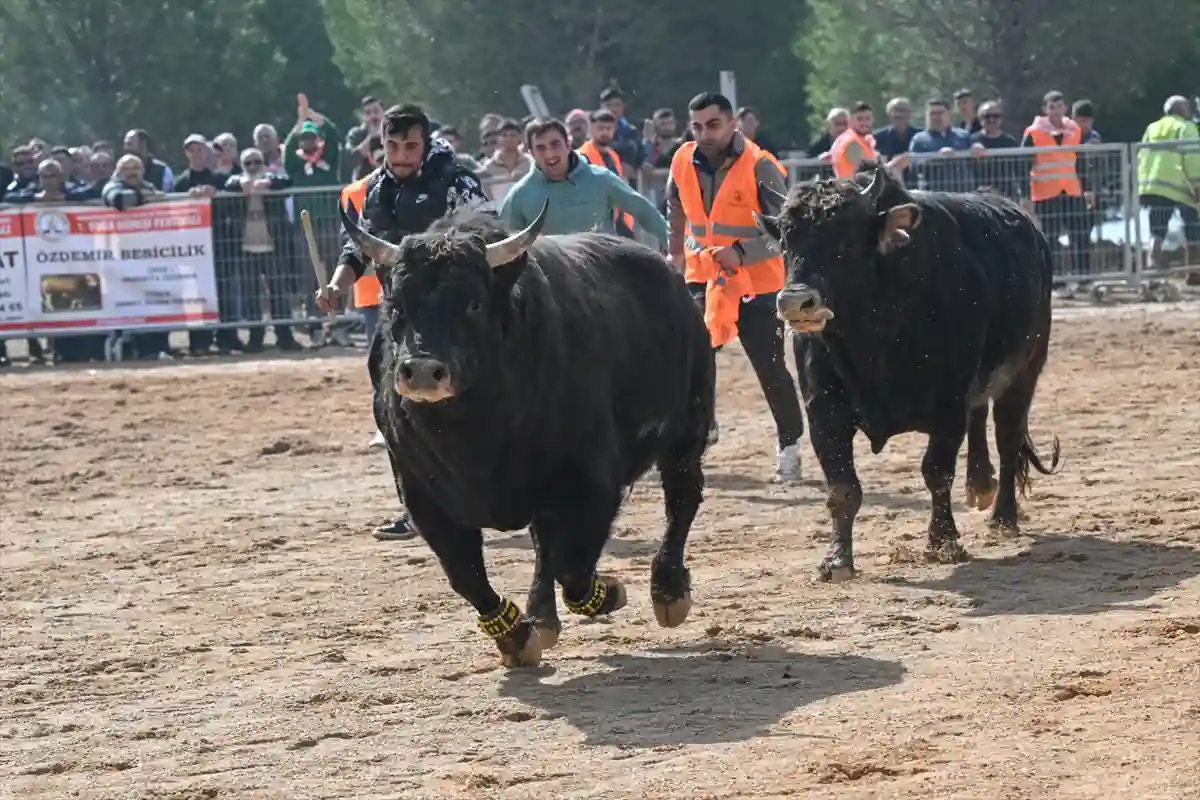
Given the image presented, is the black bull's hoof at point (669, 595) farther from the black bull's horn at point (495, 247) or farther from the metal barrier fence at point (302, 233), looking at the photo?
the metal barrier fence at point (302, 233)

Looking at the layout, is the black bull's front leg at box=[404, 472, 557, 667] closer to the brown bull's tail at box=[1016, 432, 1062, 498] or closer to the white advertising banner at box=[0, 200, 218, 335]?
the brown bull's tail at box=[1016, 432, 1062, 498]

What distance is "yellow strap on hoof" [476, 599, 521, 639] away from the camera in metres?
7.65

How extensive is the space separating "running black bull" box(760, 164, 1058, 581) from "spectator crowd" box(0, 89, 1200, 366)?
8.83 m

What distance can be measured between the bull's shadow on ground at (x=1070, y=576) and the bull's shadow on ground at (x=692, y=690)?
3.64ft

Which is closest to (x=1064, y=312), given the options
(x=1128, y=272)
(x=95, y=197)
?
(x=1128, y=272)

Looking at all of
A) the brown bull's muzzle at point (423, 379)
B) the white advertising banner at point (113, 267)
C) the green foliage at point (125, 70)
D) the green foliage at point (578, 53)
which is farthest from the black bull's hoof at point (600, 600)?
the green foliage at point (125, 70)

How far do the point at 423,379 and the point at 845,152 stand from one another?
13.0 m

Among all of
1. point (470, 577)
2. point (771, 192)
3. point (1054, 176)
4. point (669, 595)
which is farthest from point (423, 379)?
point (1054, 176)

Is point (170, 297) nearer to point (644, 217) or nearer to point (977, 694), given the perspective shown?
point (644, 217)

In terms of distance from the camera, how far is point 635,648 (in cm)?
809

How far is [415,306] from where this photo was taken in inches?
278

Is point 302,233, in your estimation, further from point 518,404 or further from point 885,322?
point 518,404

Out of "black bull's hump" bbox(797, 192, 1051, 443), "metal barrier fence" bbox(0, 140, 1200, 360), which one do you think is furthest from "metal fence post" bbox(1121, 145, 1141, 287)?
"black bull's hump" bbox(797, 192, 1051, 443)

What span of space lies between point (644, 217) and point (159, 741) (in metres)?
5.28
